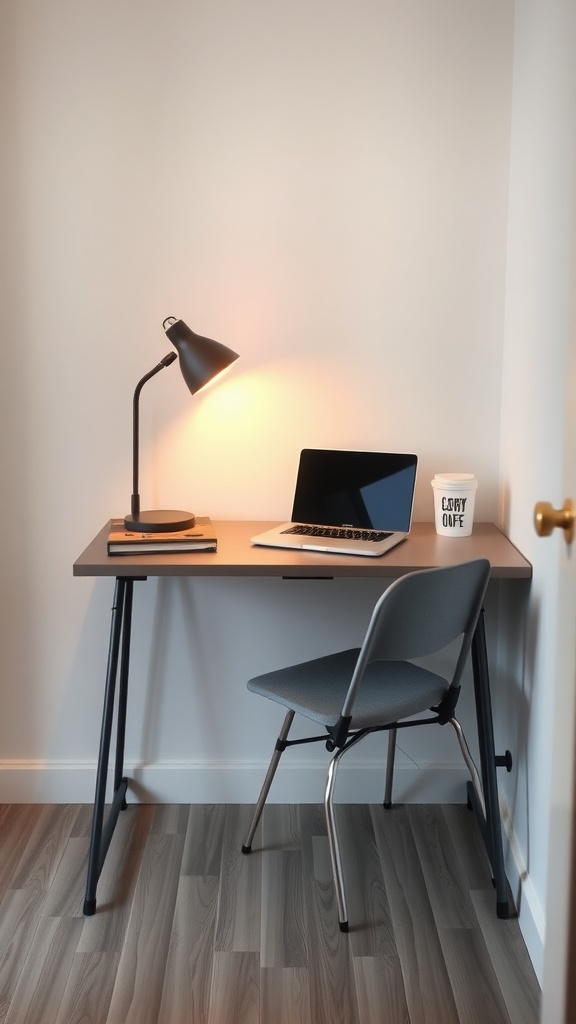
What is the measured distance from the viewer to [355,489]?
2.34 metres

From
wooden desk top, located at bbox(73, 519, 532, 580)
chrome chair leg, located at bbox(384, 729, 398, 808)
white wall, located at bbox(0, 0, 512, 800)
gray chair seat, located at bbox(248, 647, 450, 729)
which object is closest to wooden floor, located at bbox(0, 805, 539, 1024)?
chrome chair leg, located at bbox(384, 729, 398, 808)

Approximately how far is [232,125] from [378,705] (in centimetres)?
146

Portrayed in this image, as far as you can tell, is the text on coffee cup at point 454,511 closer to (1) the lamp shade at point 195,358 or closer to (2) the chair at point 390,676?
(2) the chair at point 390,676

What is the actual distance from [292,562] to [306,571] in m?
0.04

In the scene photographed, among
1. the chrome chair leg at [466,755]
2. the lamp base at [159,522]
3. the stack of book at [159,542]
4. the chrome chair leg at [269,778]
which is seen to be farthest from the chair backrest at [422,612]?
the lamp base at [159,522]

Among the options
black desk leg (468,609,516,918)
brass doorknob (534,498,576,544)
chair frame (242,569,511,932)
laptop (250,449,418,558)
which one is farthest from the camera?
laptop (250,449,418,558)

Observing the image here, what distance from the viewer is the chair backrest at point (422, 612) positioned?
180cm

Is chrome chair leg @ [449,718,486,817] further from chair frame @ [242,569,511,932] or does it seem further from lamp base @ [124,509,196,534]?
lamp base @ [124,509,196,534]

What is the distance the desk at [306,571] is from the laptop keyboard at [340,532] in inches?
3.2

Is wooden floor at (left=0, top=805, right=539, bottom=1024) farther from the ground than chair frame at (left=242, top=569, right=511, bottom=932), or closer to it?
closer to it

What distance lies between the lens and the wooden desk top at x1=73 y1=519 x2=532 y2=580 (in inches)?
77.7

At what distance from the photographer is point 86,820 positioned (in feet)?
8.03

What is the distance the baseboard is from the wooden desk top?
72 centimetres

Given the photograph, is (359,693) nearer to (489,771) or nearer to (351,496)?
(489,771)
